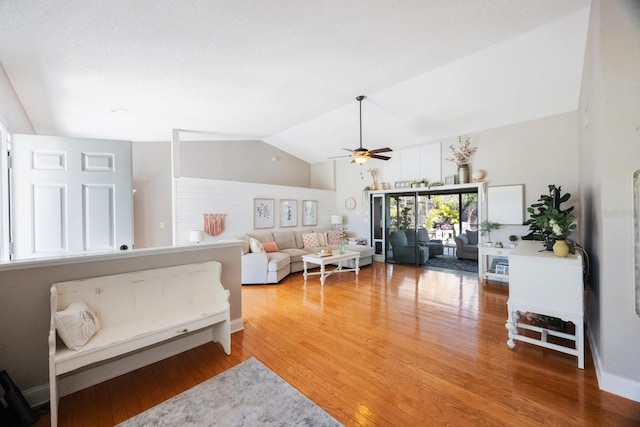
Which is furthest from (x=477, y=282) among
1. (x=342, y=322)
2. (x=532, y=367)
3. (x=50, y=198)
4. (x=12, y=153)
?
(x=12, y=153)

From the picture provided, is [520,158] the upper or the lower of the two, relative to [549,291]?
upper

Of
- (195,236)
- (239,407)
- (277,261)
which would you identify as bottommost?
(239,407)

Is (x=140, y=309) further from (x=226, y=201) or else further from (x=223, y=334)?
(x=226, y=201)

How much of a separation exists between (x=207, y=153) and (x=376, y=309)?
490 cm

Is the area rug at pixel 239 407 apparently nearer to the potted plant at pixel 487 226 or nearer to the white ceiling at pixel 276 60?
the white ceiling at pixel 276 60

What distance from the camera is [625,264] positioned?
186 cm

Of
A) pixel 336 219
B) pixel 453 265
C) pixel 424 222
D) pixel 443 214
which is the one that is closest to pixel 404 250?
pixel 424 222

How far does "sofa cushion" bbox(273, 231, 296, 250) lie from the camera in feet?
20.9

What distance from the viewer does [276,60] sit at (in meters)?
2.75

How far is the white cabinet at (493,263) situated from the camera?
179 inches

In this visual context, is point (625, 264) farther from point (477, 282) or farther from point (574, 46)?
point (477, 282)

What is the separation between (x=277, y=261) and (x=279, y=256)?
0.30 meters

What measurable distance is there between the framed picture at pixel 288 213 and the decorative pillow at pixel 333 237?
0.98 metres

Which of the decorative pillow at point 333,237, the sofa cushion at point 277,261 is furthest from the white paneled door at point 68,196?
the decorative pillow at point 333,237
